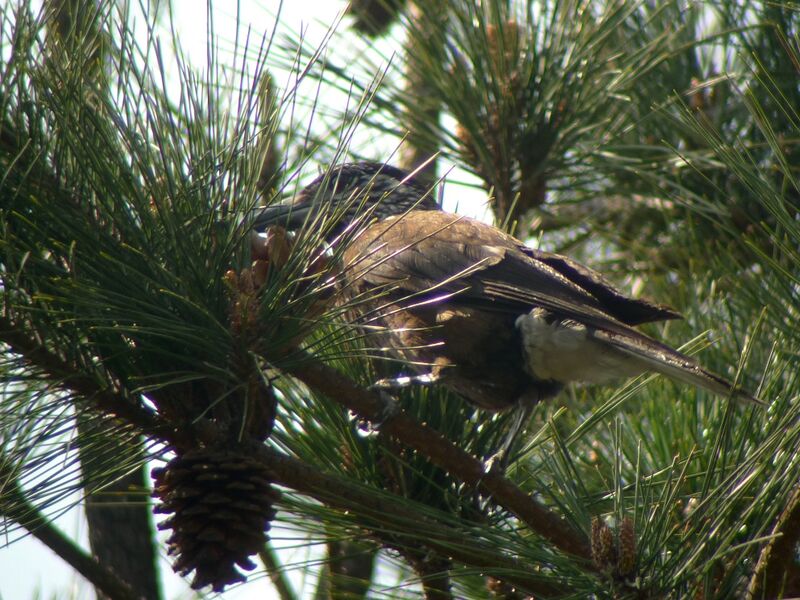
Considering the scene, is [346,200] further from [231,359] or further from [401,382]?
[401,382]

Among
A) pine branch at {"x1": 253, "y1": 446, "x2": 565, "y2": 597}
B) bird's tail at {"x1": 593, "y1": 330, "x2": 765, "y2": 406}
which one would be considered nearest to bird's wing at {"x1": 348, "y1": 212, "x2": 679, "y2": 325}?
bird's tail at {"x1": 593, "y1": 330, "x2": 765, "y2": 406}

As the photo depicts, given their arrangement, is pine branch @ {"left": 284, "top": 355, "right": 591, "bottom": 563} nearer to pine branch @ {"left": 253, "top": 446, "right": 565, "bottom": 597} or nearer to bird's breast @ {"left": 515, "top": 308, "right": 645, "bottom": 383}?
pine branch @ {"left": 253, "top": 446, "right": 565, "bottom": 597}

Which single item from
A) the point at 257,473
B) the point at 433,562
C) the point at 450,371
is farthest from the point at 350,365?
the point at 257,473

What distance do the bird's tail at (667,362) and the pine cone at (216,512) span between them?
3.46 feet

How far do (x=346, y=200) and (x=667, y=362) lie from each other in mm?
1037

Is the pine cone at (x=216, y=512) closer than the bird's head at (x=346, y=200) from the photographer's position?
Yes

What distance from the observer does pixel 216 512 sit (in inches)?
82.2

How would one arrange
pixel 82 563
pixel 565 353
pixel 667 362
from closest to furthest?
pixel 82 563
pixel 667 362
pixel 565 353

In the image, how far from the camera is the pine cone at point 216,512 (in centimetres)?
208

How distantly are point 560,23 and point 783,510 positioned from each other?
6.92 feet

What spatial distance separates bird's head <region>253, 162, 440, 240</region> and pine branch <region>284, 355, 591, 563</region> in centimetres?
32

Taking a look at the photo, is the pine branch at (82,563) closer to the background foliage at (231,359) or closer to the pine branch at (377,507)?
the background foliage at (231,359)

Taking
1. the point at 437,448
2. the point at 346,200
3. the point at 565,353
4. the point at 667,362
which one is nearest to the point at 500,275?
the point at 565,353

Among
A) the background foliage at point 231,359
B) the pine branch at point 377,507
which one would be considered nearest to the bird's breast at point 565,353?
the background foliage at point 231,359
